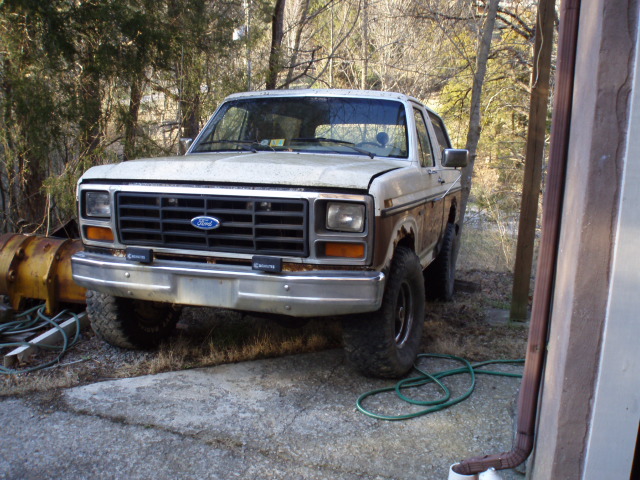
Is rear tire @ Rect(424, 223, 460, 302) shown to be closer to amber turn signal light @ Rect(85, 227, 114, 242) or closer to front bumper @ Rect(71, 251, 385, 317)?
front bumper @ Rect(71, 251, 385, 317)

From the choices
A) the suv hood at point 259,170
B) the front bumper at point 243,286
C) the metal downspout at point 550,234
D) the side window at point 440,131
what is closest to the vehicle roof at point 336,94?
the suv hood at point 259,170

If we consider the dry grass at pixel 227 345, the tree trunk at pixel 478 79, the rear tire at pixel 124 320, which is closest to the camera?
the dry grass at pixel 227 345

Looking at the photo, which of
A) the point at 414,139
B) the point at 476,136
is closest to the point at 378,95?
the point at 414,139

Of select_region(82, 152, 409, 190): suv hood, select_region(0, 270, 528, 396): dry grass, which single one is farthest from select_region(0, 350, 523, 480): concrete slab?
select_region(82, 152, 409, 190): suv hood

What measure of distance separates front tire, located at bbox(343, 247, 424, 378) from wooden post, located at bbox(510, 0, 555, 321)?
1.68 m

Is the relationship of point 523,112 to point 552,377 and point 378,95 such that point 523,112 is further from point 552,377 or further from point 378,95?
point 552,377

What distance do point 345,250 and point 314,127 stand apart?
1583mm

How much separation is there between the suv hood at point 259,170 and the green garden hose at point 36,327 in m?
1.36

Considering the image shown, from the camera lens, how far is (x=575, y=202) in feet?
6.33

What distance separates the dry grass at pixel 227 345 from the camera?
151 inches

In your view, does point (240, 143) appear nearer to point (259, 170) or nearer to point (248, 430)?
point (259, 170)

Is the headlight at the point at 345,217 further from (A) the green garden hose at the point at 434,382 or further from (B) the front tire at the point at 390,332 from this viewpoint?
(A) the green garden hose at the point at 434,382

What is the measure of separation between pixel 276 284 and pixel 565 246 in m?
1.59

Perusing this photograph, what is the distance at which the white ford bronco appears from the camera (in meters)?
3.12
